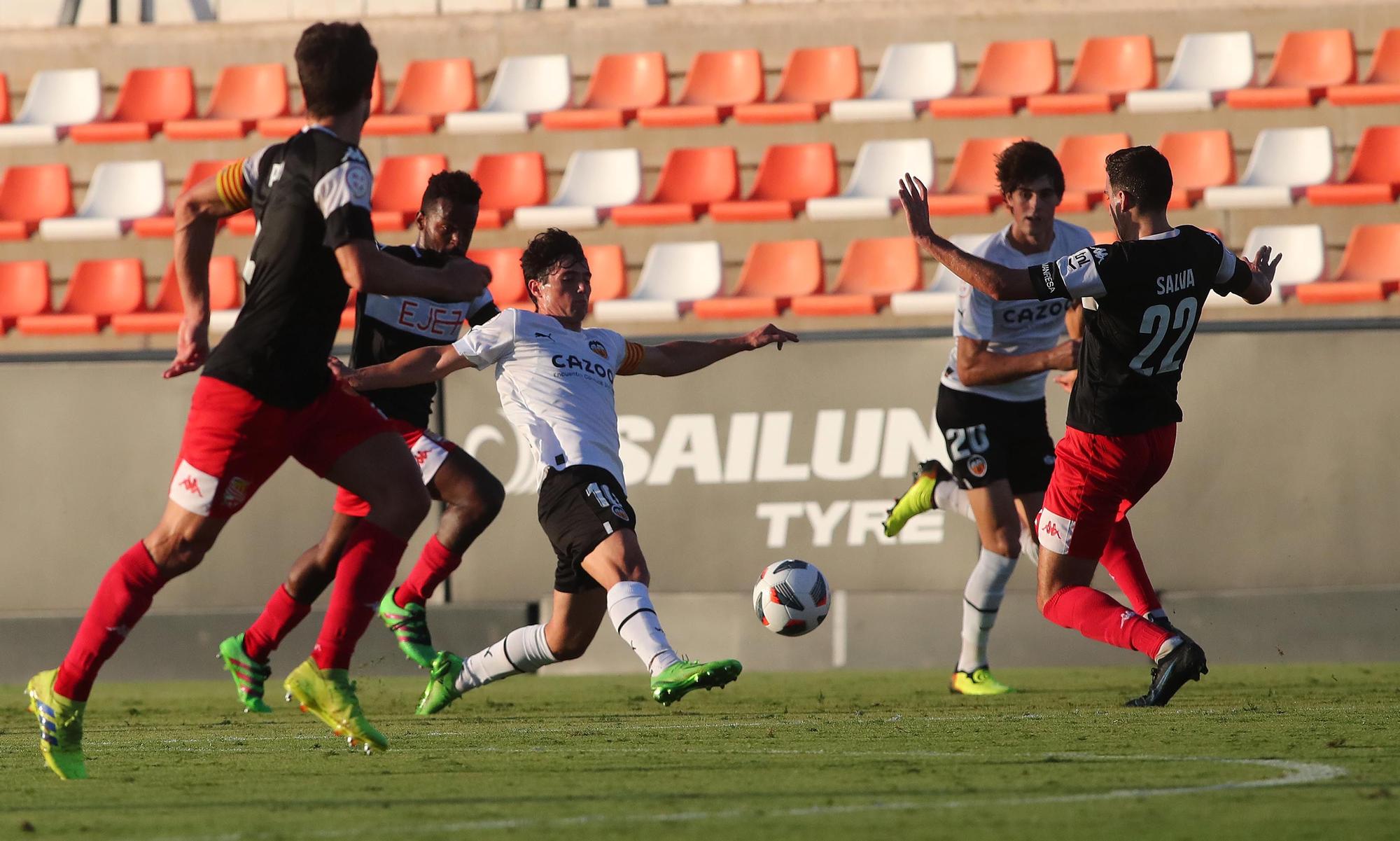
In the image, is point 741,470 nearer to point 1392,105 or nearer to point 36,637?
point 36,637

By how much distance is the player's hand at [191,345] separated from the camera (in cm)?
518

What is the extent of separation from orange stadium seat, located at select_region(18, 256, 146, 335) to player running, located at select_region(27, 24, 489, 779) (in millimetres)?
8669

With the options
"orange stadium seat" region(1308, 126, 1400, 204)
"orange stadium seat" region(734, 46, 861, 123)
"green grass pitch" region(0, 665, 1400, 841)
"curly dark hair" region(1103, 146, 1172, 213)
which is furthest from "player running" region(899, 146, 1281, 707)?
"orange stadium seat" region(734, 46, 861, 123)

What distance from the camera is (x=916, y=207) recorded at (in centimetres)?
611

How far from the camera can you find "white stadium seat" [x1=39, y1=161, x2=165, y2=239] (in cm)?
1426

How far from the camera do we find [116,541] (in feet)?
32.7

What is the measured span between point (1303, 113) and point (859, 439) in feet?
20.2

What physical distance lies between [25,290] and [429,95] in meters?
3.58

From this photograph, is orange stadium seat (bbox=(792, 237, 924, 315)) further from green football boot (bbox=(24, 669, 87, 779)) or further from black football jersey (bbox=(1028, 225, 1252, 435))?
green football boot (bbox=(24, 669, 87, 779))

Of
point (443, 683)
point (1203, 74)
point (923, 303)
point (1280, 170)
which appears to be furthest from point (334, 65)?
point (1203, 74)

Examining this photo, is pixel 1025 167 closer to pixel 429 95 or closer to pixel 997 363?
pixel 997 363

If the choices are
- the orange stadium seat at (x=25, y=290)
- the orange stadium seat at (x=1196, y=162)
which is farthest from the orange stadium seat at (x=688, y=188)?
the orange stadium seat at (x=25, y=290)

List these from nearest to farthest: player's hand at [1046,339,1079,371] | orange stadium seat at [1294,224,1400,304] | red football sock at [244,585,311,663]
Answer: red football sock at [244,585,311,663] < player's hand at [1046,339,1079,371] < orange stadium seat at [1294,224,1400,304]

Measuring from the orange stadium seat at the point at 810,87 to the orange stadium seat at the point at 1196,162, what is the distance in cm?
257
